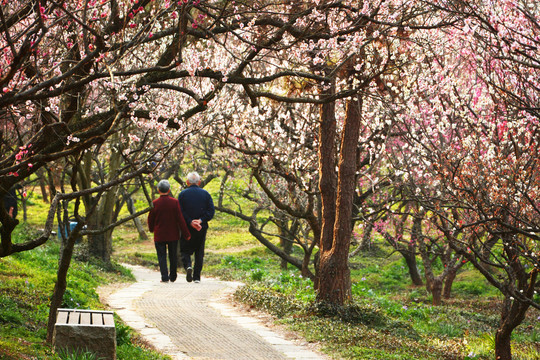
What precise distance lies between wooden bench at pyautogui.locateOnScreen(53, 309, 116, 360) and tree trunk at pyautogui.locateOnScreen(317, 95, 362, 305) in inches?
234

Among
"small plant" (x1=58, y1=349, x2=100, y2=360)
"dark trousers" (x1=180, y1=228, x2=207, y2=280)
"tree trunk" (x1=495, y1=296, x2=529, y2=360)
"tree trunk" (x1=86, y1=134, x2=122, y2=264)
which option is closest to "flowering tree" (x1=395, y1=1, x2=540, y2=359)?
"tree trunk" (x1=495, y1=296, x2=529, y2=360)

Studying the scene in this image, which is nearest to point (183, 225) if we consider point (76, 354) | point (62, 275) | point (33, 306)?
point (33, 306)

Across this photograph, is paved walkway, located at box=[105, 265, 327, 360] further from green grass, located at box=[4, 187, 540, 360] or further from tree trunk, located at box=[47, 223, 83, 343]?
tree trunk, located at box=[47, 223, 83, 343]

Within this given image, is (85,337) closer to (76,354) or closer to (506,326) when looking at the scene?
(76,354)

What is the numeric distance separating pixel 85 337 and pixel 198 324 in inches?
175

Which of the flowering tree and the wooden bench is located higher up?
the flowering tree

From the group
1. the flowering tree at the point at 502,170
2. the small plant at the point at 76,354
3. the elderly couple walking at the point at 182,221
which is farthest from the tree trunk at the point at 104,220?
the small plant at the point at 76,354

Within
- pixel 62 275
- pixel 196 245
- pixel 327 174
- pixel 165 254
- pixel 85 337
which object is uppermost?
pixel 327 174

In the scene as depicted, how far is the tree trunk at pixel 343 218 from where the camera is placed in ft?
38.8

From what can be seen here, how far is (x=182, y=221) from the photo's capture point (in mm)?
12820

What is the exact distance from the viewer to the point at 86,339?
6375 millimetres

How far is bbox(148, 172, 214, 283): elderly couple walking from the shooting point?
12.8 meters

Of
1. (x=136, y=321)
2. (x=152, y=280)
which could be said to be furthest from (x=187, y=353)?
(x=152, y=280)

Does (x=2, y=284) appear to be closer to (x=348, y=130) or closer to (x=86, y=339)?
(x=86, y=339)
